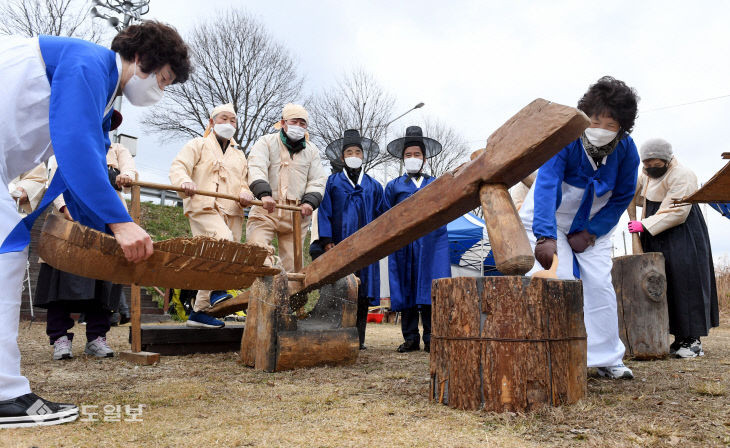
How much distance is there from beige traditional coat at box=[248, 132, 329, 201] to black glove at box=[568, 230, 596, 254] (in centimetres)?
238

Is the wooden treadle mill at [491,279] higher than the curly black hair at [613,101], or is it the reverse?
the curly black hair at [613,101]

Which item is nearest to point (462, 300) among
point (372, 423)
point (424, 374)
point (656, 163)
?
point (372, 423)

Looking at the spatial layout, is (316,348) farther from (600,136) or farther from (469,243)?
(469,243)

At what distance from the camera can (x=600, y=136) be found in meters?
3.04

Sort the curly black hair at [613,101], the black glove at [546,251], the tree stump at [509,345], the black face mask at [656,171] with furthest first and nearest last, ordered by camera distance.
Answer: the black face mask at [656,171], the curly black hair at [613,101], the black glove at [546,251], the tree stump at [509,345]

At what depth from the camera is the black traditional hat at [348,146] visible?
211 inches

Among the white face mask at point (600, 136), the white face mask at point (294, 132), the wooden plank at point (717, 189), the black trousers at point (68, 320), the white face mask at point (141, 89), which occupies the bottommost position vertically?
the black trousers at point (68, 320)

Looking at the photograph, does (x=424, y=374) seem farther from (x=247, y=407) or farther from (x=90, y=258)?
(x=90, y=258)

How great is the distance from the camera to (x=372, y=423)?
6.63ft

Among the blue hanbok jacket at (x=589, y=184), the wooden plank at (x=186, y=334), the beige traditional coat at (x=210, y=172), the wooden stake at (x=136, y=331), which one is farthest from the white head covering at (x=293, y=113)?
the blue hanbok jacket at (x=589, y=184)

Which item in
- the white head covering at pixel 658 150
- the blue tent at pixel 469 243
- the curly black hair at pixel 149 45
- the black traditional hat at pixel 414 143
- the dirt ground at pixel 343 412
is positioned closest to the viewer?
the dirt ground at pixel 343 412

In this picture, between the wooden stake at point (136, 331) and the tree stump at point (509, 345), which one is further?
the wooden stake at point (136, 331)

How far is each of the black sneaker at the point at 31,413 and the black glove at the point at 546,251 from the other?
222 centimetres

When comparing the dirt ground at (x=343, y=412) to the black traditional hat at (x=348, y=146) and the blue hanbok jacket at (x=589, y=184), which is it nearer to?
the blue hanbok jacket at (x=589, y=184)
